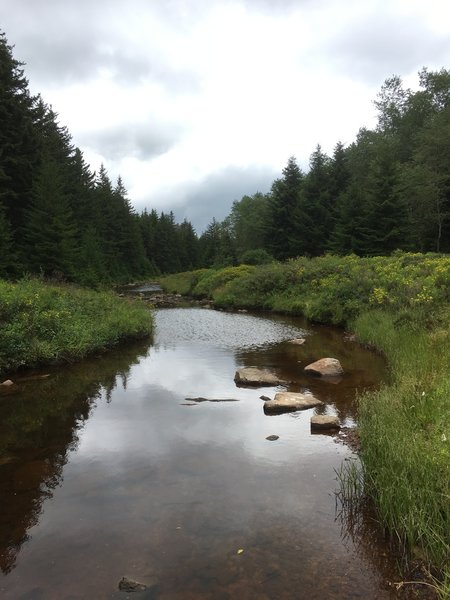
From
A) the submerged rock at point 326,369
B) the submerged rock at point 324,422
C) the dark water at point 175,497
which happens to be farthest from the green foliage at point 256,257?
the submerged rock at point 324,422

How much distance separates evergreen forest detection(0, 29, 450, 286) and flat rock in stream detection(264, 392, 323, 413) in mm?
24541

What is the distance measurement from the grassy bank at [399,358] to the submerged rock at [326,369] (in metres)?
1.67

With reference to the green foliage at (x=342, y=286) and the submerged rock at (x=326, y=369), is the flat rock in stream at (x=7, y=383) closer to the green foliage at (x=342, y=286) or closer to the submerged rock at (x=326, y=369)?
the submerged rock at (x=326, y=369)

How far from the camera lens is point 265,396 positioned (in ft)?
39.9

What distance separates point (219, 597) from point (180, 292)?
4693cm

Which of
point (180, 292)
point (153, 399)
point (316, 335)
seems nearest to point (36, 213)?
point (180, 292)

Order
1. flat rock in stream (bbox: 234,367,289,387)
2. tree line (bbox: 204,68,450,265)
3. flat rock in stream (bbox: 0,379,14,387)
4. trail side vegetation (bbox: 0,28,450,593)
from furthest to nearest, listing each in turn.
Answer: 1. tree line (bbox: 204,68,450,265)
2. flat rock in stream (bbox: 234,367,289,387)
3. flat rock in stream (bbox: 0,379,14,387)
4. trail side vegetation (bbox: 0,28,450,593)

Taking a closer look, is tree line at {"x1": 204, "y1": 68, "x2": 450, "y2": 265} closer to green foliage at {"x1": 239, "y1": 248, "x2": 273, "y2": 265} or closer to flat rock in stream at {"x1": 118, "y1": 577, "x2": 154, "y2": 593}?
green foliage at {"x1": 239, "y1": 248, "x2": 273, "y2": 265}

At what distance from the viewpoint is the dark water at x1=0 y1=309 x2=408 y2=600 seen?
518 centimetres

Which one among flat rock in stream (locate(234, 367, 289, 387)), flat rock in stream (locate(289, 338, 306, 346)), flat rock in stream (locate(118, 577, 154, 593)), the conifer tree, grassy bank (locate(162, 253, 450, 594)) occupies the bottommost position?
flat rock in stream (locate(118, 577, 154, 593))

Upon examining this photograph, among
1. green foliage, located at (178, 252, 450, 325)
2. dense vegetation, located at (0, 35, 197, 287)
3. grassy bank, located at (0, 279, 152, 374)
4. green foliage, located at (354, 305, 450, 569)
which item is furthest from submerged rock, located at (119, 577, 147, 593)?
dense vegetation, located at (0, 35, 197, 287)

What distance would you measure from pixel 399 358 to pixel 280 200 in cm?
4505

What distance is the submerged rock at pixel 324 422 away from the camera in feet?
31.5

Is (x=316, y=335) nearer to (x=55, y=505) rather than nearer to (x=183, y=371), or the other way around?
(x=183, y=371)
